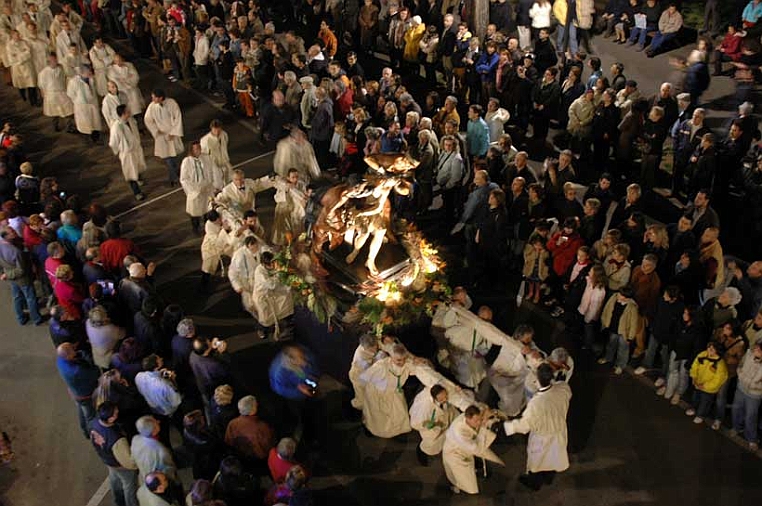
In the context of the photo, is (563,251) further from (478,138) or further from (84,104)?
(84,104)

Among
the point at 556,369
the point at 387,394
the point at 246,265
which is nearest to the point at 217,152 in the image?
the point at 246,265

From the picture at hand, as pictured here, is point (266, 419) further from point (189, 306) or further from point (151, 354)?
point (189, 306)

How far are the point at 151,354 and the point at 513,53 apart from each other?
917 centimetres

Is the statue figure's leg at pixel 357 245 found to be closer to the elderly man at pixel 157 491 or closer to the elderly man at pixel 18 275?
the elderly man at pixel 157 491

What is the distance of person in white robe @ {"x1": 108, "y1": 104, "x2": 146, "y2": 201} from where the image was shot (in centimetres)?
1445

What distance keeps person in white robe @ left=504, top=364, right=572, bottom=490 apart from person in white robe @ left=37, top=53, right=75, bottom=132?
39.4ft

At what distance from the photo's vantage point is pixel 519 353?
375 inches

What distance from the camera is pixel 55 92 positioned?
1683 centimetres

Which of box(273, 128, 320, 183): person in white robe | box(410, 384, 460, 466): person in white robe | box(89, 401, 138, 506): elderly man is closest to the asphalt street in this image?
box(410, 384, 460, 466): person in white robe

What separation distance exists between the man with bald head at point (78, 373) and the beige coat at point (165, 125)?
5.93 metres

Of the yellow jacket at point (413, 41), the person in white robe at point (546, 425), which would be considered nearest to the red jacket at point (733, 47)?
the yellow jacket at point (413, 41)

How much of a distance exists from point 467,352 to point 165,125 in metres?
7.39

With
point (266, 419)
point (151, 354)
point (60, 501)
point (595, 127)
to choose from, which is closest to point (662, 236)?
point (595, 127)

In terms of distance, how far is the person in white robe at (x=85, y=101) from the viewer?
16.1m
